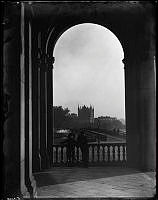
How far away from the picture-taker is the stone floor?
26.9ft

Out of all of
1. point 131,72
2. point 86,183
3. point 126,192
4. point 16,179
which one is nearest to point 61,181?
point 86,183

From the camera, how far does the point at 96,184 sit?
32.2 ft

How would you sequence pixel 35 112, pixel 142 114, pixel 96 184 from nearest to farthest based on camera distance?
pixel 96 184 < pixel 35 112 < pixel 142 114

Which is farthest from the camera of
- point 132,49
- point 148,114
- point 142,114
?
point 132,49

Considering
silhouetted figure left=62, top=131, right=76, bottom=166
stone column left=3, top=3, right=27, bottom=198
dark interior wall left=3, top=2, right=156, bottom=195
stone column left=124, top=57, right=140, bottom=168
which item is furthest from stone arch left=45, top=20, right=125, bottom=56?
stone column left=3, top=3, right=27, bottom=198

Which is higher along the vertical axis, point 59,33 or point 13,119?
point 59,33

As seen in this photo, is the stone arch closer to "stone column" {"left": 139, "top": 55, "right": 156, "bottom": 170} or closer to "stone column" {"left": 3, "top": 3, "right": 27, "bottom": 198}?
"stone column" {"left": 139, "top": 55, "right": 156, "bottom": 170}

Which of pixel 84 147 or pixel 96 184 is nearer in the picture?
pixel 96 184

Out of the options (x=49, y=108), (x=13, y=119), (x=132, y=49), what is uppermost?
(x=132, y=49)

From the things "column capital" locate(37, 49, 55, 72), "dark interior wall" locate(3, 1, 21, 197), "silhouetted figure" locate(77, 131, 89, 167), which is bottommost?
"silhouetted figure" locate(77, 131, 89, 167)

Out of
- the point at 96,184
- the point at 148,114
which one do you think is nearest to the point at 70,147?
the point at 148,114

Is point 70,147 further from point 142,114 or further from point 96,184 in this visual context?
point 96,184

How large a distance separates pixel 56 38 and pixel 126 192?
914 cm

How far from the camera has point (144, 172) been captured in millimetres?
12898
